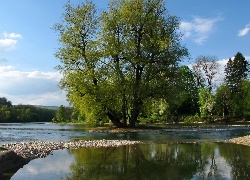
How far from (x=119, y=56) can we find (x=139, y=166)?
33752 millimetres

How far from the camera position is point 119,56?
47.4 m

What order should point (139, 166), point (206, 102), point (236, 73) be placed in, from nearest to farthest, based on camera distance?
point (139, 166)
point (206, 102)
point (236, 73)

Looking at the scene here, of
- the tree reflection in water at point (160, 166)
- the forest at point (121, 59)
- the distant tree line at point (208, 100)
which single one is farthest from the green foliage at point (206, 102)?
the tree reflection in water at point (160, 166)

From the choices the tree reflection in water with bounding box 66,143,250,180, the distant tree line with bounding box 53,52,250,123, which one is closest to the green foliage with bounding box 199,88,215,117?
the distant tree line with bounding box 53,52,250,123

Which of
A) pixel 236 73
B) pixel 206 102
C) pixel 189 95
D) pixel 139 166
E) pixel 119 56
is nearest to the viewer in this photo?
pixel 139 166

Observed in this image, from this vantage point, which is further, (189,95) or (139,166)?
(189,95)

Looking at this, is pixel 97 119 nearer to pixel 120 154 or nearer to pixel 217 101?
pixel 120 154

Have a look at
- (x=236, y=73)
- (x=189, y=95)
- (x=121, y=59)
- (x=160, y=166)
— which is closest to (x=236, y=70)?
(x=236, y=73)

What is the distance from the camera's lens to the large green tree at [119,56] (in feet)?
151

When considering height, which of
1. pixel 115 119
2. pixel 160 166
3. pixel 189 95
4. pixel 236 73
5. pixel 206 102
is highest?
pixel 236 73

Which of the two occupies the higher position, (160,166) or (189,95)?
(189,95)

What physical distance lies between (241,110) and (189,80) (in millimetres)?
18301

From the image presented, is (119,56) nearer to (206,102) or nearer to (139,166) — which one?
(139,166)

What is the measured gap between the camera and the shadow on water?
41.2ft
